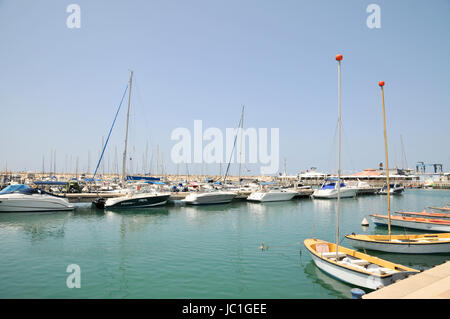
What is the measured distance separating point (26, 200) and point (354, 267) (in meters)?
32.3

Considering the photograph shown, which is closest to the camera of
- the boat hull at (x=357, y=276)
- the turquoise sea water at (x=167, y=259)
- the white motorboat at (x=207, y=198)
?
the boat hull at (x=357, y=276)

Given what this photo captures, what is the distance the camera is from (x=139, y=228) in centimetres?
2294

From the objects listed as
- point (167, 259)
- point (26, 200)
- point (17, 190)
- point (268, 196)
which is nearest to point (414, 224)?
point (167, 259)

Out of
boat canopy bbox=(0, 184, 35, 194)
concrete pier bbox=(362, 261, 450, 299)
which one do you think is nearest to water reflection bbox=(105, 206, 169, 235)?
boat canopy bbox=(0, 184, 35, 194)

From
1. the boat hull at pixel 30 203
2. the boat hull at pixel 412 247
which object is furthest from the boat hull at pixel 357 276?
the boat hull at pixel 30 203

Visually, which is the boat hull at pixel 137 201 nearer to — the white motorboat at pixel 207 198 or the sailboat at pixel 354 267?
the white motorboat at pixel 207 198

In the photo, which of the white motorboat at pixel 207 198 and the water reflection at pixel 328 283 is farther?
the white motorboat at pixel 207 198

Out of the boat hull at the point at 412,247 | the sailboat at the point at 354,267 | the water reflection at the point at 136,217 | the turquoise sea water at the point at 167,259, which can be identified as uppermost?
the sailboat at the point at 354,267

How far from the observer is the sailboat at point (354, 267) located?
9.45m

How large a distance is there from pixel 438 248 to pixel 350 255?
646 cm

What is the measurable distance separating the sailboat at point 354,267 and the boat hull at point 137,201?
25.7 metres

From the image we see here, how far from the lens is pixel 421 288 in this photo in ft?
23.2

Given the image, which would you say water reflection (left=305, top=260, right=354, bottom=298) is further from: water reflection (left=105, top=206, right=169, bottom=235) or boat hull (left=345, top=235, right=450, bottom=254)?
water reflection (left=105, top=206, right=169, bottom=235)
